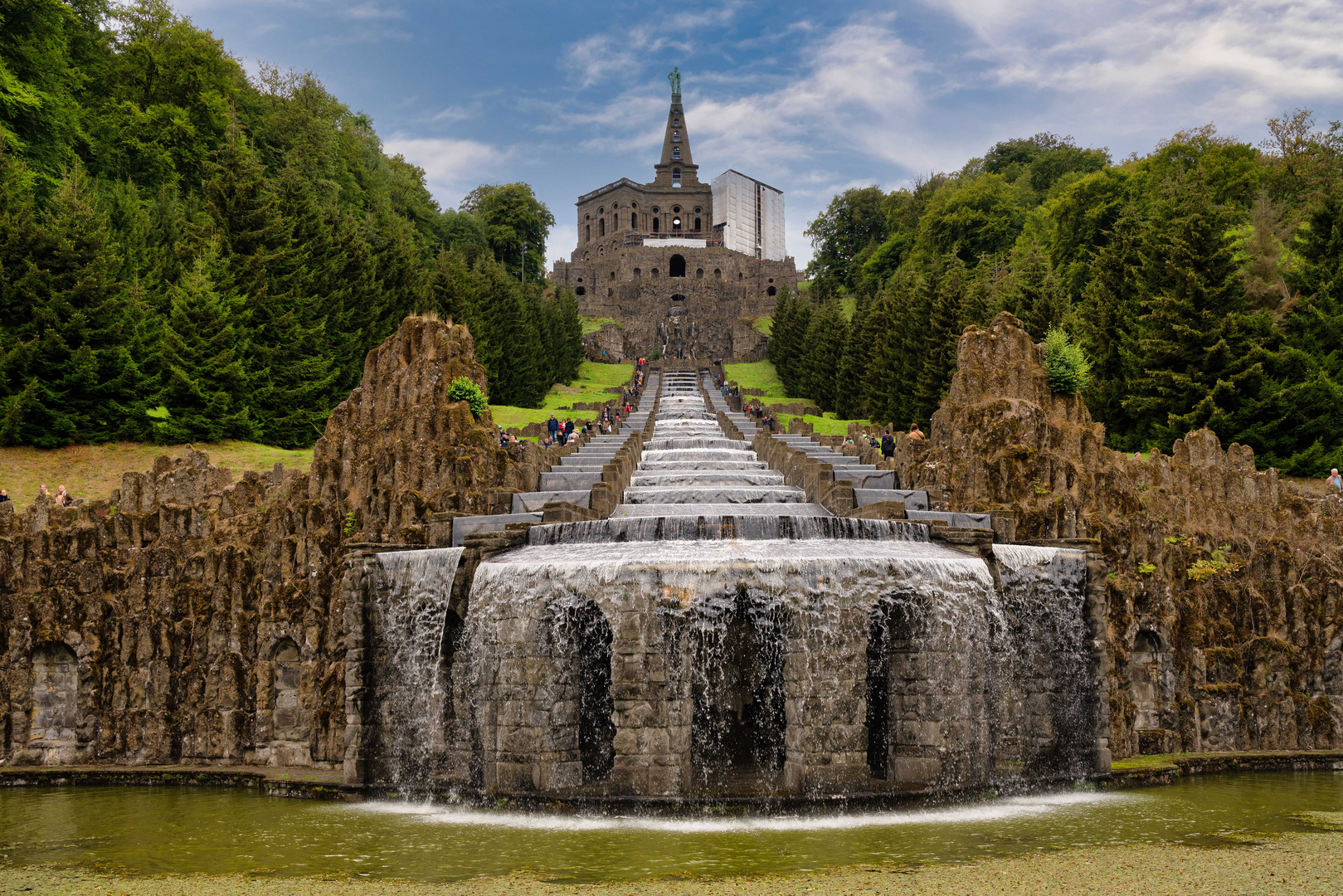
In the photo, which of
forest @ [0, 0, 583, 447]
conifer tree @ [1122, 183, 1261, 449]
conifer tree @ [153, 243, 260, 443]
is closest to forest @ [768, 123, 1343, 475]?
conifer tree @ [1122, 183, 1261, 449]

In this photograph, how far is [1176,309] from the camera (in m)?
36.5

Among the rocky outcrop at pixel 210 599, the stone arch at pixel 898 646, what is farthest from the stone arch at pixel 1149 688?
the rocky outcrop at pixel 210 599

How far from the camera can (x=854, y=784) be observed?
15188mm

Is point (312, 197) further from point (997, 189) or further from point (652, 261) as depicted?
point (652, 261)

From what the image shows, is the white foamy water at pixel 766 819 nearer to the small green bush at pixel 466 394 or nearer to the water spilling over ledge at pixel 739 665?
the water spilling over ledge at pixel 739 665

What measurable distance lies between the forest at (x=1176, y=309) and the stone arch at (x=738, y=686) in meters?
12.4

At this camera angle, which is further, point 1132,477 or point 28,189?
point 28,189

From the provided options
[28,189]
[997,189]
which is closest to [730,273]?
[997,189]

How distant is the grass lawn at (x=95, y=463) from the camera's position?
95.6 feet

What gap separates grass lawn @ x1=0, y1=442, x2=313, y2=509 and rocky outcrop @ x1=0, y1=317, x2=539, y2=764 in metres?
5.40

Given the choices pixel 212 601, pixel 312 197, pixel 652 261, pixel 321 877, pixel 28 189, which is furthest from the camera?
pixel 652 261

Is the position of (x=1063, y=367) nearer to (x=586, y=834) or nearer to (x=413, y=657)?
(x=413, y=657)

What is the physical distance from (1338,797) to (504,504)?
55.9 feet

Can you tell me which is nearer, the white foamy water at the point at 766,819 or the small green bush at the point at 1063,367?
the white foamy water at the point at 766,819
